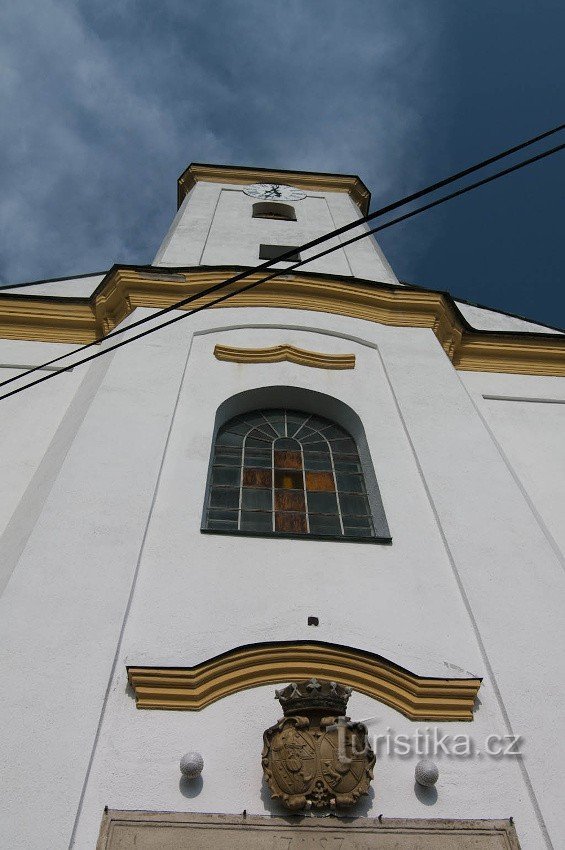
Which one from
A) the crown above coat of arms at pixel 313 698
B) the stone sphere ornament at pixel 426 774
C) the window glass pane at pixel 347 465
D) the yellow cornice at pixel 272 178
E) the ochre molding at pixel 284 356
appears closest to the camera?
the stone sphere ornament at pixel 426 774

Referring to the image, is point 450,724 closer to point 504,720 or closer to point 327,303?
point 504,720

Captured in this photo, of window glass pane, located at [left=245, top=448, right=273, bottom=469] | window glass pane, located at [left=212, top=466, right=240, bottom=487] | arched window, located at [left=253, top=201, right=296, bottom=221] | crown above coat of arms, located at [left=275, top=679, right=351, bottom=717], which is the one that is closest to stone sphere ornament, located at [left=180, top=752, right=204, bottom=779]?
crown above coat of arms, located at [left=275, top=679, right=351, bottom=717]

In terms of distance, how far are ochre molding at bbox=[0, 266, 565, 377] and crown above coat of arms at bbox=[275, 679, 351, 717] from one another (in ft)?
20.8

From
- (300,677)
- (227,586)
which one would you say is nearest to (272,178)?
(227,586)

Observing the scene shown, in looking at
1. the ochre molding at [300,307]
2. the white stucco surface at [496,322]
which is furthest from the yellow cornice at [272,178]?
the ochre molding at [300,307]

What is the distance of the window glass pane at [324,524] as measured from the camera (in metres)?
7.02

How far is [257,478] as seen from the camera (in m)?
7.73

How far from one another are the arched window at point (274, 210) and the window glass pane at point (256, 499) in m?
10.6

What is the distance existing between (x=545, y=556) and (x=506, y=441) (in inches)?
A: 124

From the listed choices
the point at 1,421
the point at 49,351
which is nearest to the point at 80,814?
the point at 1,421

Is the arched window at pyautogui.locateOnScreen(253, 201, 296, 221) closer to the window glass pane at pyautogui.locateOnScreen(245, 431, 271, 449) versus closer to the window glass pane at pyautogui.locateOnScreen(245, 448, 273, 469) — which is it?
the window glass pane at pyautogui.locateOnScreen(245, 431, 271, 449)

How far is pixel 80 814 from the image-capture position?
14.2 feet

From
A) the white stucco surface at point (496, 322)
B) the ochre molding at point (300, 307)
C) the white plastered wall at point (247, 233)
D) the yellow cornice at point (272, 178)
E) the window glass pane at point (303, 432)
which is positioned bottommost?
the window glass pane at point (303, 432)

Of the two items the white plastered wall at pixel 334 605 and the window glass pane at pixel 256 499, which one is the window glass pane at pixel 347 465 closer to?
the white plastered wall at pixel 334 605
